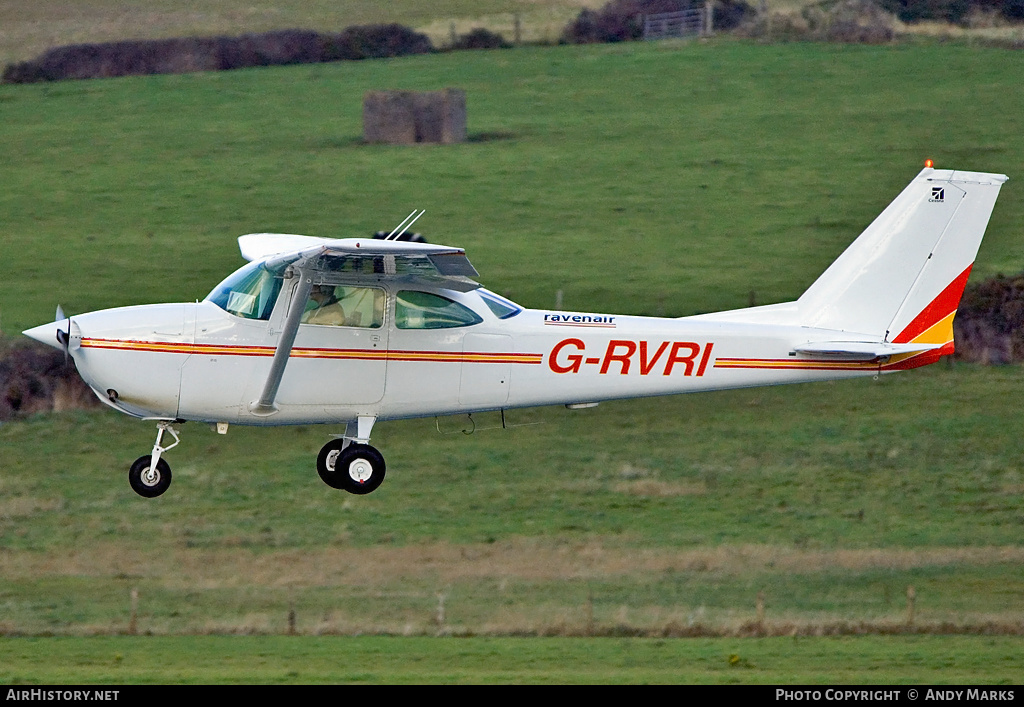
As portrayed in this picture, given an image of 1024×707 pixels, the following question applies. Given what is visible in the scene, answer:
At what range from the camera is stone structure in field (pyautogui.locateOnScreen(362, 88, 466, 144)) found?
57.9 meters

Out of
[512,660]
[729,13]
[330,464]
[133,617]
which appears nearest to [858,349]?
[330,464]

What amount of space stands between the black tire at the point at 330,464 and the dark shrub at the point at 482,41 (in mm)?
47163

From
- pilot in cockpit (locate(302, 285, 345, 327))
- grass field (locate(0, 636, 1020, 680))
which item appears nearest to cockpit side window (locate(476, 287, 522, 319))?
pilot in cockpit (locate(302, 285, 345, 327))

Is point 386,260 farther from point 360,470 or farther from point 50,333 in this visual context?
point 50,333

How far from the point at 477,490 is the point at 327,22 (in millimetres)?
28380

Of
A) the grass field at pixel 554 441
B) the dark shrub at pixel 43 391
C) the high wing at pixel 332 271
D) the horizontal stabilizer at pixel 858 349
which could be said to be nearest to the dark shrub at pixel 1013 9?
the grass field at pixel 554 441

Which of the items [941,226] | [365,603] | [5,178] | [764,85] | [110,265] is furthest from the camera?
[764,85]

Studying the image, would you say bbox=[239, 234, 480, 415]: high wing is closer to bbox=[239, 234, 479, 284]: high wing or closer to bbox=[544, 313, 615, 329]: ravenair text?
bbox=[239, 234, 479, 284]: high wing

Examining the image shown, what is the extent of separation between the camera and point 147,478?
21359mm

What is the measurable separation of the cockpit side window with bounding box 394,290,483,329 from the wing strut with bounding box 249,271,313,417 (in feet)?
3.71

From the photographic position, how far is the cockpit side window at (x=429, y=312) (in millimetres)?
21281

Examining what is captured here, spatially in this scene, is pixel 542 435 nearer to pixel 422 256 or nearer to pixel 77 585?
pixel 77 585

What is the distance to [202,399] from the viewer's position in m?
20.9
